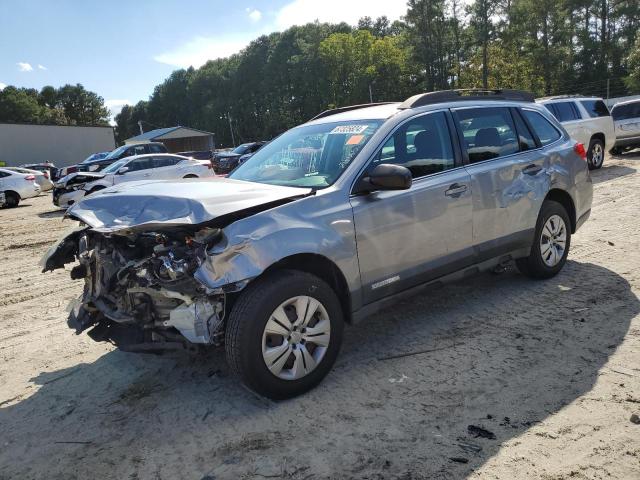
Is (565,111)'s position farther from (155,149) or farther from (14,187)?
(14,187)

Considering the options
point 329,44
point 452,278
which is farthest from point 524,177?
point 329,44

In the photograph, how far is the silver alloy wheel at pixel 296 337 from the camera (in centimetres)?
325

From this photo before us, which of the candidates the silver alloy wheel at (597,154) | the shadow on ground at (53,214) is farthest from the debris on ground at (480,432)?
the shadow on ground at (53,214)

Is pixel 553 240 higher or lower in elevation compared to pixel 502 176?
lower

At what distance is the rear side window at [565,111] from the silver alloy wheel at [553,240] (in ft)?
28.8

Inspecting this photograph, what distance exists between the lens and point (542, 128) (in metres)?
5.41

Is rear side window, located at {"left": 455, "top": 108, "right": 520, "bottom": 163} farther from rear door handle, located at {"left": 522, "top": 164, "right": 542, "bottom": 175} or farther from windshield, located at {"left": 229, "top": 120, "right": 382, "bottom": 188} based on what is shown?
windshield, located at {"left": 229, "top": 120, "right": 382, "bottom": 188}

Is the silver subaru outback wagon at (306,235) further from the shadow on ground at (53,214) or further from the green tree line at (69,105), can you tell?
the green tree line at (69,105)

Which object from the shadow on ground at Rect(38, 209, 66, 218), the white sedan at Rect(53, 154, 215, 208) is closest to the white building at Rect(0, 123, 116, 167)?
the shadow on ground at Rect(38, 209, 66, 218)

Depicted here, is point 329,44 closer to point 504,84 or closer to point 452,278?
point 504,84

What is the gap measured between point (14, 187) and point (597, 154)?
64.0ft

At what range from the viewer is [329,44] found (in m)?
82.2

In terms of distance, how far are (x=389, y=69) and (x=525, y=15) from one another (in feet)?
71.3

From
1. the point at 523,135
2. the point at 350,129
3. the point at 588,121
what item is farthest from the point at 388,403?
the point at 588,121
